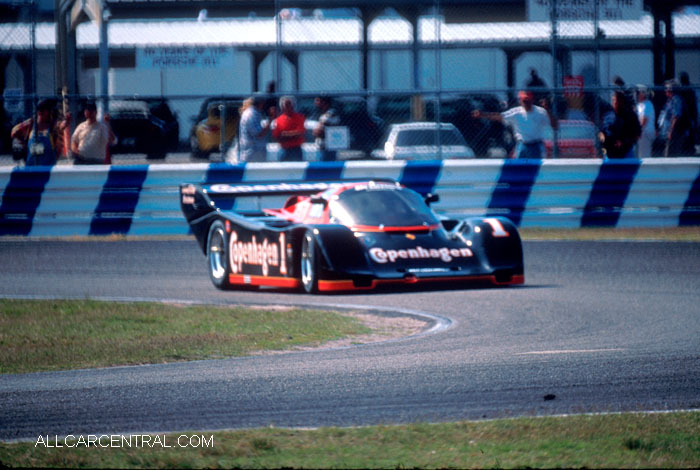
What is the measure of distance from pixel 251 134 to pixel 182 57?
1.77m

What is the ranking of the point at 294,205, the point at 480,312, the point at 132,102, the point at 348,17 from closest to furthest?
1. the point at 480,312
2. the point at 294,205
3. the point at 348,17
4. the point at 132,102

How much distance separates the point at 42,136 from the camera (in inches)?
674

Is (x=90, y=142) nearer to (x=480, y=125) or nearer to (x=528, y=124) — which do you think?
(x=528, y=124)

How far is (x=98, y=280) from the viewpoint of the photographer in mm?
12461

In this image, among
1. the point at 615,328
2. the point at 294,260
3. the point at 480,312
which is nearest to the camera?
the point at 615,328

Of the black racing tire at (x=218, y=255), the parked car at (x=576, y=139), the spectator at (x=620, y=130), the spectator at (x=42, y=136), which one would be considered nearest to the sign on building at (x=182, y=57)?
the spectator at (x=42, y=136)

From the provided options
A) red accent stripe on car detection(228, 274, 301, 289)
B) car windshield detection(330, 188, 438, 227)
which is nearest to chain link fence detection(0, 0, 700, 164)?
car windshield detection(330, 188, 438, 227)

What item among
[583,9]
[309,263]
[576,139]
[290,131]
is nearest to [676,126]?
[576,139]

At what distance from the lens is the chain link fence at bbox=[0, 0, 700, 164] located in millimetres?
16516

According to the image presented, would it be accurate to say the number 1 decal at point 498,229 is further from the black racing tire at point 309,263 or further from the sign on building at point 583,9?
the sign on building at point 583,9

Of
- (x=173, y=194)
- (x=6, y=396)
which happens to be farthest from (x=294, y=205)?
(x=6, y=396)

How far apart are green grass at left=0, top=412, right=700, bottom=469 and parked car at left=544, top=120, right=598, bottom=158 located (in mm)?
14878

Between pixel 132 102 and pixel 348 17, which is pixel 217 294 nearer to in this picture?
pixel 348 17

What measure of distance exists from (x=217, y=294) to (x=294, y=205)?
1.43 m
